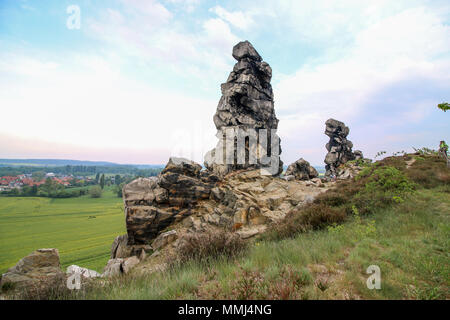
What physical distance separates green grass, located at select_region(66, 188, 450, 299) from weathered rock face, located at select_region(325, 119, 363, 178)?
38.9 m

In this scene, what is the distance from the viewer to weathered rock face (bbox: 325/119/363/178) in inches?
1645

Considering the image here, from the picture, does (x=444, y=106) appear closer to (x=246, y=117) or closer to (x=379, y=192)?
(x=379, y=192)

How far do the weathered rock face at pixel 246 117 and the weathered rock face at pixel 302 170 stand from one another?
10.00 feet

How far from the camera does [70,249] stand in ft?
122

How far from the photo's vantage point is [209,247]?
648cm

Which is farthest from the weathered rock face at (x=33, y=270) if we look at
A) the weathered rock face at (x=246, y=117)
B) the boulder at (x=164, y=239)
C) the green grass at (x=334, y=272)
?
the weathered rock face at (x=246, y=117)

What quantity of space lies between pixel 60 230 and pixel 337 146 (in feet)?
253

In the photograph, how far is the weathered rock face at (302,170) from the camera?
1009 inches

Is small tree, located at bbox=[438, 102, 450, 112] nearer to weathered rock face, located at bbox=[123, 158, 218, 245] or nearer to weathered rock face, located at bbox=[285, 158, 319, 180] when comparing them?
weathered rock face, located at bbox=[123, 158, 218, 245]

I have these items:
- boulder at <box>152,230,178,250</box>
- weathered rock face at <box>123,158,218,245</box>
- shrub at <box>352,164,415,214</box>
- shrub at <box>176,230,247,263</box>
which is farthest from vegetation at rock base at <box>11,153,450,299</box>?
weathered rock face at <box>123,158,218,245</box>

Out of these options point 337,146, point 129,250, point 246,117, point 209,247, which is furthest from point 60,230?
point 337,146
